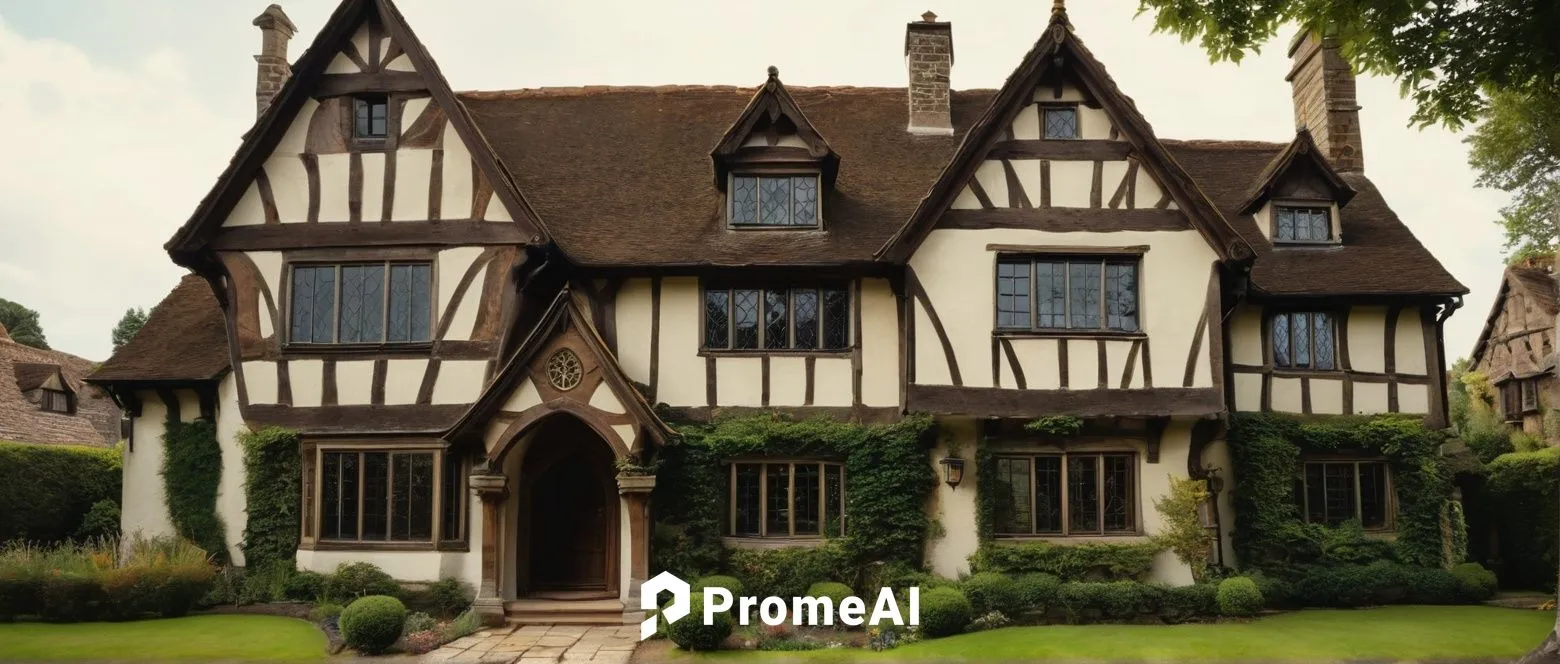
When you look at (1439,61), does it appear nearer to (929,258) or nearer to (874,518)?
(929,258)

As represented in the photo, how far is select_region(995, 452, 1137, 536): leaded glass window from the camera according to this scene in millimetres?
17156

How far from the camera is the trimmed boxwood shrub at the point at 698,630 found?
1340 centimetres

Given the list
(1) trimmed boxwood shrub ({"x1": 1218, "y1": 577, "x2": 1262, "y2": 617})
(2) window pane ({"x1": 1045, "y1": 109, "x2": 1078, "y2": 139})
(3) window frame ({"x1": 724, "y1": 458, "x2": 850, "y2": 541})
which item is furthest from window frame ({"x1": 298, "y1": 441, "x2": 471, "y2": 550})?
(1) trimmed boxwood shrub ({"x1": 1218, "y1": 577, "x2": 1262, "y2": 617})

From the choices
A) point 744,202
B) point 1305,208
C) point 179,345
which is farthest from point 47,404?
point 1305,208

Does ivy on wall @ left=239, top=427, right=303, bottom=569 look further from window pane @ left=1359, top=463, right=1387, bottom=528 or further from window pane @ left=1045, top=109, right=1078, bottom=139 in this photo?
window pane @ left=1359, top=463, right=1387, bottom=528

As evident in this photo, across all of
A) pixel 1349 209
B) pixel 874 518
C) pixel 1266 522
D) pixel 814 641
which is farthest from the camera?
pixel 1349 209

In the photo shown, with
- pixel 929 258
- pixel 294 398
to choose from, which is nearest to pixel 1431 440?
pixel 929 258

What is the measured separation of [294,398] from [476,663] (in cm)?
650

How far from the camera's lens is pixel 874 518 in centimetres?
1672

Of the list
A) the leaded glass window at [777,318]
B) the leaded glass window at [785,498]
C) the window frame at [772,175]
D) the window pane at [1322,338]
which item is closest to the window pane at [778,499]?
the leaded glass window at [785,498]

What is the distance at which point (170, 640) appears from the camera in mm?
14172

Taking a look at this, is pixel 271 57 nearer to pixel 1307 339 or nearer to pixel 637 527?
pixel 637 527

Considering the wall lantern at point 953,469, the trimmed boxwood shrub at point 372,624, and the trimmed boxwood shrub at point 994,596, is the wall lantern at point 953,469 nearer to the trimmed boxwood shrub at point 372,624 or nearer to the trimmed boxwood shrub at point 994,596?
the trimmed boxwood shrub at point 994,596

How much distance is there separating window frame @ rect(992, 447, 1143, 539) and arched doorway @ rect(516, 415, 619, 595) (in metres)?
6.13
